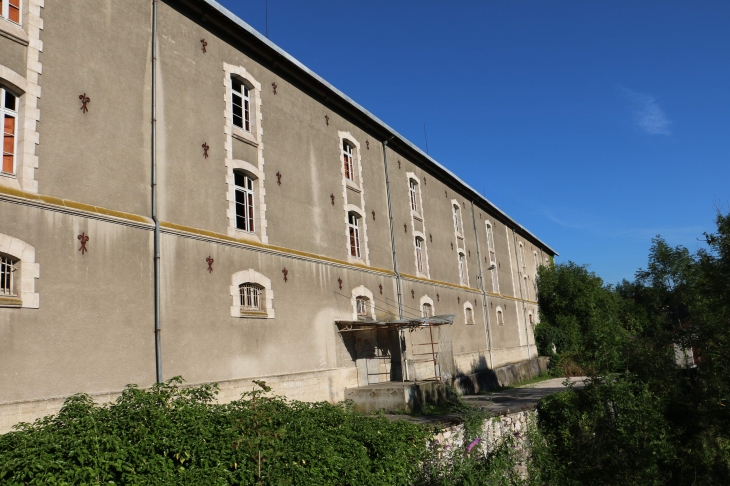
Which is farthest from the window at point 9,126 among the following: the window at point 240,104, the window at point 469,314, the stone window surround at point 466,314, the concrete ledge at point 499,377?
the window at point 469,314

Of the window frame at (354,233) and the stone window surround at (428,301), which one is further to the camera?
the stone window surround at (428,301)

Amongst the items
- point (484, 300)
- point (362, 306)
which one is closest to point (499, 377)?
point (484, 300)

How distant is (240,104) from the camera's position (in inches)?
538

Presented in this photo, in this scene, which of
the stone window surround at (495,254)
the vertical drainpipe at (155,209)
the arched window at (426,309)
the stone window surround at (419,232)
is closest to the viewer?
the vertical drainpipe at (155,209)

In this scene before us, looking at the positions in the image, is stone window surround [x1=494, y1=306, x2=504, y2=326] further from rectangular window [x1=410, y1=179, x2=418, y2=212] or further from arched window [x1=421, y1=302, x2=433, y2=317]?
rectangular window [x1=410, y1=179, x2=418, y2=212]

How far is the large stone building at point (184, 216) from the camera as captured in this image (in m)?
8.73

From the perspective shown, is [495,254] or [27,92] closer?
[27,92]

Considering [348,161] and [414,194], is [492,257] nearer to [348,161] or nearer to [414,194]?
[414,194]

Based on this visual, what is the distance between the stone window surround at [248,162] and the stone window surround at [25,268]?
14.2 ft

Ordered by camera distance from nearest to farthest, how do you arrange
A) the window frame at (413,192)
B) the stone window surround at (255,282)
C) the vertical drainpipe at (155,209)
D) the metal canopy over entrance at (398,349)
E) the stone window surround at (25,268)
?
1. the stone window surround at (25,268)
2. the vertical drainpipe at (155,209)
3. the stone window surround at (255,282)
4. the metal canopy over entrance at (398,349)
5. the window frame at (413,192)

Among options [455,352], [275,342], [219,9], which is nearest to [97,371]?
[275,342]

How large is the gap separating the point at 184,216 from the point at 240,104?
3745mm

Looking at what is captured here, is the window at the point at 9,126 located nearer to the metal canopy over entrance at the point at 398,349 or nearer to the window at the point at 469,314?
the metal canopy over entrance at the point at 398,349

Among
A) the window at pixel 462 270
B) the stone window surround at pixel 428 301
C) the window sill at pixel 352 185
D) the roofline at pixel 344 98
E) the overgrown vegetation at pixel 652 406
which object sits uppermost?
the roofline at pixel 344 98
